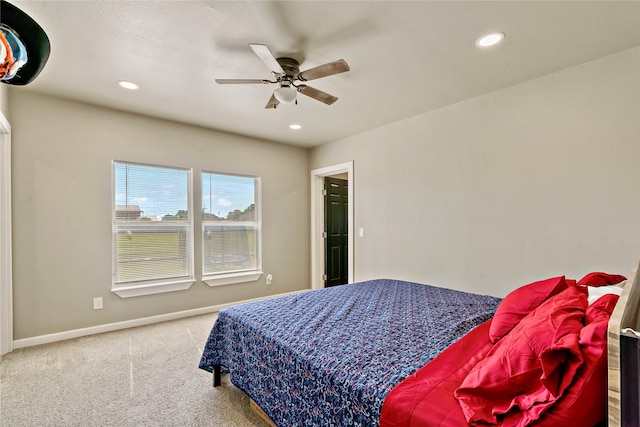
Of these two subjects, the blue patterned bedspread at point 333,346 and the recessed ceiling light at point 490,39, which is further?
the recessed ceiling light at point 490,39

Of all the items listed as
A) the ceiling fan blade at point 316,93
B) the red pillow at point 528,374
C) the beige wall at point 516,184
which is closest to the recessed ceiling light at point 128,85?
the ceiling fan blade at point 316,93

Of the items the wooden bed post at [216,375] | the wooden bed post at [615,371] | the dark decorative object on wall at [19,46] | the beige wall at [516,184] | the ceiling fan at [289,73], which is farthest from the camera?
the beige wall at [516,184]

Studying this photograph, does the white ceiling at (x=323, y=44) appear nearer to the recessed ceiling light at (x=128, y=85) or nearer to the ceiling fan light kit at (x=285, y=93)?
the recessed ceiling light at (x=128, y=85)

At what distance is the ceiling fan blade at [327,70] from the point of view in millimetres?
2080

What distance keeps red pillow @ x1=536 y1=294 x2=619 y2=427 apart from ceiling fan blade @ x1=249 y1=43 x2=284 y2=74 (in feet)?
6.75

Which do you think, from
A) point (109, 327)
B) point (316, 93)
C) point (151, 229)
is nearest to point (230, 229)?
point (151, 229)

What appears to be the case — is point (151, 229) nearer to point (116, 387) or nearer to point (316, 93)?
point (116, 387)

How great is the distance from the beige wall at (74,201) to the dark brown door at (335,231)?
6.50ft

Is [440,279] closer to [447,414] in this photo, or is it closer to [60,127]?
[447,414]

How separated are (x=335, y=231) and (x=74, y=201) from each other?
3740mm

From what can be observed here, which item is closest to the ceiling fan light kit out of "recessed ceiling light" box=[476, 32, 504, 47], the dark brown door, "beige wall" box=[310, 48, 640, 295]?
"recessed ceiling light" box=[476, 32, 504, 47]

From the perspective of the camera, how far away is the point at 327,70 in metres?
2.16

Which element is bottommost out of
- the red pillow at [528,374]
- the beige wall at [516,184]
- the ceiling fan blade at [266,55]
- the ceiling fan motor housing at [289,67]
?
the red pillow at [528,374]

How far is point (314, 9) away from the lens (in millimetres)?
1897
